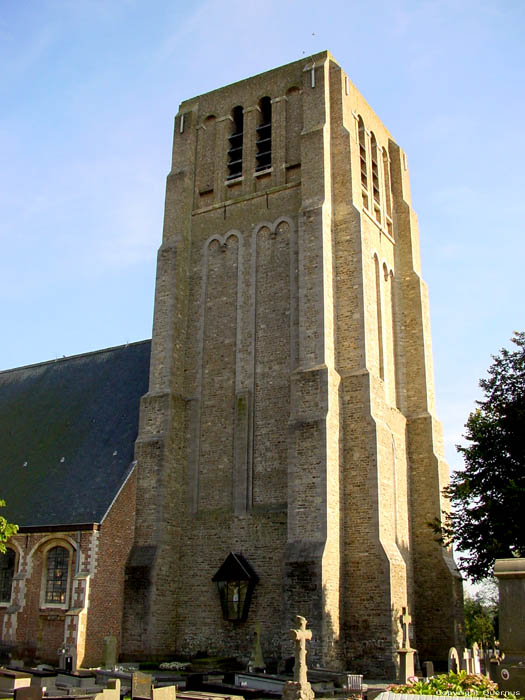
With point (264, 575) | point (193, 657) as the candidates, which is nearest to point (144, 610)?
point (193, 657)

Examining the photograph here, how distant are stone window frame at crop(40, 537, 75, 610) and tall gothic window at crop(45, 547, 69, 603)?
0.20ft

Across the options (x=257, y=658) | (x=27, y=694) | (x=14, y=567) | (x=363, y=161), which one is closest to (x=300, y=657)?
(x=27, y=694)

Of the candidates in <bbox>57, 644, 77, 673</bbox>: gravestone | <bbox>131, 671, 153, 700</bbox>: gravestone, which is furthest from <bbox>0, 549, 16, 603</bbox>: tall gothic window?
<bbox>131, 671, 153, 700</bbox>: gravestone

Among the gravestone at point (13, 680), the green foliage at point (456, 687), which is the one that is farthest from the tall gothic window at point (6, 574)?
the green foliage at point (456, 687)

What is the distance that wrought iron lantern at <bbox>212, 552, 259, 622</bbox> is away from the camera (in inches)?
821

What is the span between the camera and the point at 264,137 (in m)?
27.3

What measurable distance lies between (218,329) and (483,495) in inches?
400

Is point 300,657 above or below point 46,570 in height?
below

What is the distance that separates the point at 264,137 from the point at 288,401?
34.7 ft

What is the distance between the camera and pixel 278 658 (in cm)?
1969

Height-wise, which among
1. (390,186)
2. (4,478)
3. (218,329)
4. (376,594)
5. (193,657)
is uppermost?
(390,186)

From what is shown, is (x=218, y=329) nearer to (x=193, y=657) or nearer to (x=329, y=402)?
(x=329, y=402)

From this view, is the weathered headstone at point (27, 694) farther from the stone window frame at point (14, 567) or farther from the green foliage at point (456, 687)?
the stone window frame at point (14, 567)

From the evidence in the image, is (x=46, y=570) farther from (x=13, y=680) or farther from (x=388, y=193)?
(x=388, y=193)
